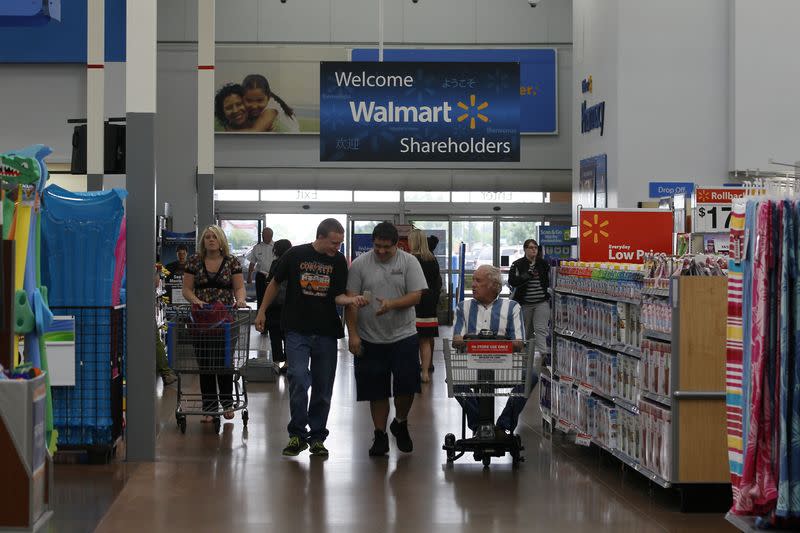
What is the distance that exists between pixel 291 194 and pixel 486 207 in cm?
440

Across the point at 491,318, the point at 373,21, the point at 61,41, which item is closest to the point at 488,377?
the point at 491,318

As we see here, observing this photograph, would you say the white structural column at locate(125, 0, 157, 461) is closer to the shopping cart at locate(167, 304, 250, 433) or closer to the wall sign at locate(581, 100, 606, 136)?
the shopping cart at locate(167, 304, 250, 433)

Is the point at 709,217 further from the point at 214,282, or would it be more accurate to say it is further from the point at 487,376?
the point at 214,282

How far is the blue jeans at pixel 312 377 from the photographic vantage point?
822cm

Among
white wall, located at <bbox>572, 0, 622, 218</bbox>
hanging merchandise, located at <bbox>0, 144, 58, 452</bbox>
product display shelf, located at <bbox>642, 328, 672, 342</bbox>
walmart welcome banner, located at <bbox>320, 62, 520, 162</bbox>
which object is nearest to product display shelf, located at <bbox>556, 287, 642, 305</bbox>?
product display shelf, located at <bbox>642, 328, 672, 342</bbox>

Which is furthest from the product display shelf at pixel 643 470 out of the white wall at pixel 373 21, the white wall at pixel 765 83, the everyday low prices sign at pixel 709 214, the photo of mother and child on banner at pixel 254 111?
the white wall at pixel 373 21

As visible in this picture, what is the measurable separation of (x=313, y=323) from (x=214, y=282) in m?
1.74

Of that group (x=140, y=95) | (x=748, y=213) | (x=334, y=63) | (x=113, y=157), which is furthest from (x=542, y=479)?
(x=334, y=63)

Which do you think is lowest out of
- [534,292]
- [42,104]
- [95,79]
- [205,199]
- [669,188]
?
[534,292]

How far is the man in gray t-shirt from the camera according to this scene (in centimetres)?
824

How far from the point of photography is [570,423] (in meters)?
8.77

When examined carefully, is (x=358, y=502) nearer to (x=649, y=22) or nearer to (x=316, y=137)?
(x=649, y=22)

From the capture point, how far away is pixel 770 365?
4496 millimetres

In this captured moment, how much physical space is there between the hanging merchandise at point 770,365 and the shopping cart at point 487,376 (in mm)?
3268
